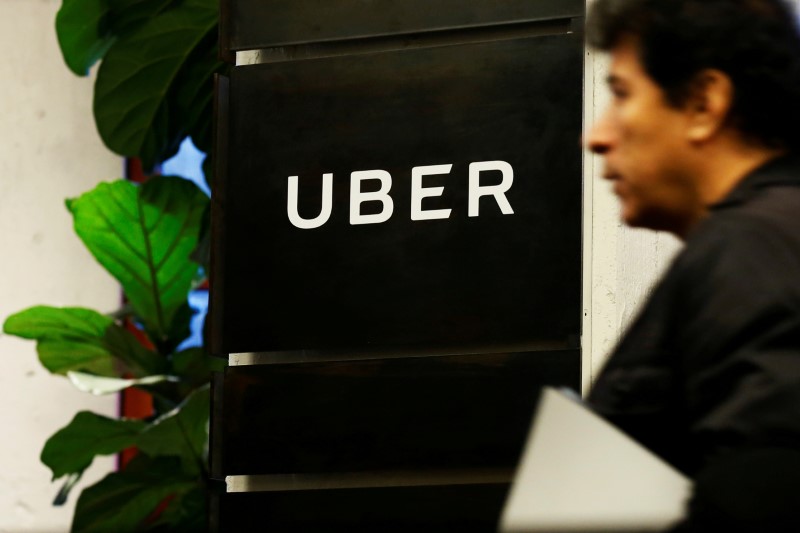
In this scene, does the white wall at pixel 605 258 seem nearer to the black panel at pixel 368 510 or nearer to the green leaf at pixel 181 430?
the black panel at pixel 368 510

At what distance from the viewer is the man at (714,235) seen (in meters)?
0.82

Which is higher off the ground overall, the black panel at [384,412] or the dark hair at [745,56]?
the dark hair at [745,56]

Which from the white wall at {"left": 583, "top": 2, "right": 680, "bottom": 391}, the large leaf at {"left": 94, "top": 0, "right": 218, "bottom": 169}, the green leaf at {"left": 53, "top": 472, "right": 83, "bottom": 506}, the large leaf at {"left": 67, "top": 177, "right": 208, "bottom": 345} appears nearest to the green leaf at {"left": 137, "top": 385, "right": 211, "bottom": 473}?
the green leaf at {"left": 53, "top": 472, "right": 83, "bottom": 506}

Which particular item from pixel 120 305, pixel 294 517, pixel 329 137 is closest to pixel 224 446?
pixel 294 517

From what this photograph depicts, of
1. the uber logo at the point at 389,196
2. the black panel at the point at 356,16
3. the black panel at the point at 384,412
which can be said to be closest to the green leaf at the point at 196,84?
the black panel at the point at 356,16

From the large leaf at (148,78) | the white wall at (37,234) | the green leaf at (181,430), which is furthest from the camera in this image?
the white wall at (37,234)

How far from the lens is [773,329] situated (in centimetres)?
83

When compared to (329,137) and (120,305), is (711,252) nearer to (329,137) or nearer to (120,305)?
(329,137)

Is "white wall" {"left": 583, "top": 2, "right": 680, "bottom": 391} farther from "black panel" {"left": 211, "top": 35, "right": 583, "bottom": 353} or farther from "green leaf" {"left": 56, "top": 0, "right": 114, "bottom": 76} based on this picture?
"green leaf" {"left": 56, "top": 0, "right": 114, "bottom": 76}

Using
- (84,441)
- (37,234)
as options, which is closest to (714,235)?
(84,441)

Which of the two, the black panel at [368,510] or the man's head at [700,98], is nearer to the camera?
Answer: the man's head at [700,98]

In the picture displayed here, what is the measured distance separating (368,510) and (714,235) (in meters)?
1.22

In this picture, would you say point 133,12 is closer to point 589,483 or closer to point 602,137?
point 602,137

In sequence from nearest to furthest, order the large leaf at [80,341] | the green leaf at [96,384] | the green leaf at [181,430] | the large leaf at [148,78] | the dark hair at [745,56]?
the dark hair at [745,56]
the green leaf at [96,384]
the green leaf at [181,430]
the large leaf at [148,78]
the large leaf at [80,341]
